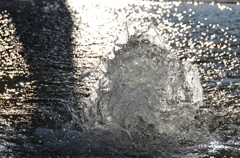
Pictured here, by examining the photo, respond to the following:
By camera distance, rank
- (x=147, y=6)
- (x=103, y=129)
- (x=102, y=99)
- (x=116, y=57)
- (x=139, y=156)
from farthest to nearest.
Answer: (x=147, y=6) < (x=116, y=57) < (x=102, y=99) < (x=103, y=129) < (x=139, y=156)

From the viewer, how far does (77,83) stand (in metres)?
5.97

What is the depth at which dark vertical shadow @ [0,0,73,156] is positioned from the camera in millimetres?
4547

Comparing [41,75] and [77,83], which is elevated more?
[41,75]

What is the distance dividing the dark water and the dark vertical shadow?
0.01 meters

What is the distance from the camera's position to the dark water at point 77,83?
13.2 ft

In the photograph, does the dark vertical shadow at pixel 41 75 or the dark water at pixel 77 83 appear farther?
the dark vertical shadow at pixel 41 75

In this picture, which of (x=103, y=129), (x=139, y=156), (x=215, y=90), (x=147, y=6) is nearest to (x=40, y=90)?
(x=103, y=129)

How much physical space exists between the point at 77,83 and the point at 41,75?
789 mm

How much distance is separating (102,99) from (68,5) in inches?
348

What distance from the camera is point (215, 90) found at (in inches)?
219

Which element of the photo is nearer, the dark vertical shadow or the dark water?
the dark water

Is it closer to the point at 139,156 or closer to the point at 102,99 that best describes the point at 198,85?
the point at 102,99

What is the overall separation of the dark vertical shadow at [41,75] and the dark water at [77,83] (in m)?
0.01

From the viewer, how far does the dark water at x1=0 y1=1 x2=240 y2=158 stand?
4.01 metres
